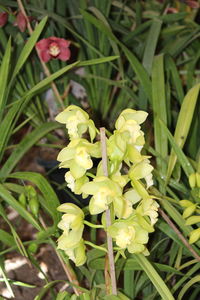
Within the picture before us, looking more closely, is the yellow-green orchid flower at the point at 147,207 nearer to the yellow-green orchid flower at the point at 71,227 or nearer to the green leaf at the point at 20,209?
the yellow-green orchid flower at the point at 71,227

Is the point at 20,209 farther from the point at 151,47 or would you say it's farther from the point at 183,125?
the point at 151,47

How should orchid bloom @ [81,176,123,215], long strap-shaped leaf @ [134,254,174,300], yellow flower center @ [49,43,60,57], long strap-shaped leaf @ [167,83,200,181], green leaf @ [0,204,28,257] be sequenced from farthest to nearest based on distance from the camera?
yellow flower center @ [49,43,60,57] < long strap-shaped leaf @ [167,83,200,181] < green leaf @ [0,204,28,257] < long strap-shaped leaf @ [134,254,174,300] < orchid bloom @ [81,176,123,215]

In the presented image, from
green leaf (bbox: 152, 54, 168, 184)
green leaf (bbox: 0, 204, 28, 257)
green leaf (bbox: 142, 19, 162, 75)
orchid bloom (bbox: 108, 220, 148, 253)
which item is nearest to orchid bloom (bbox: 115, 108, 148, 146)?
orchid bloom (bbox: 108, 220, 148, 253)

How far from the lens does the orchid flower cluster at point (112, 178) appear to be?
0.56m

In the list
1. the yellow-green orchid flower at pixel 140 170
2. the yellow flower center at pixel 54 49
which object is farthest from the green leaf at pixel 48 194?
the yellow flower center at pixel 54 49

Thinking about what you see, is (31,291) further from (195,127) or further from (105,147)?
(105,147)

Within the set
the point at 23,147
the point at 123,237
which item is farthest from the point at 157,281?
A: the point at 23,147

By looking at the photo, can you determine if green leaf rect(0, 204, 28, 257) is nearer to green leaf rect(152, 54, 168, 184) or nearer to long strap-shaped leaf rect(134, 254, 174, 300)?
long strap-shaped leaf rect(134, 254, 174, 300)

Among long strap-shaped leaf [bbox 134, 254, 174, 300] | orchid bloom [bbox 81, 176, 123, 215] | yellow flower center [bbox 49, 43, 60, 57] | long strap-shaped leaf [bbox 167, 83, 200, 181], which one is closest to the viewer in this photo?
orchid bloom [bbox 81, 176, 123, 215]

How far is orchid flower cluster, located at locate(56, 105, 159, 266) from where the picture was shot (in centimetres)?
56

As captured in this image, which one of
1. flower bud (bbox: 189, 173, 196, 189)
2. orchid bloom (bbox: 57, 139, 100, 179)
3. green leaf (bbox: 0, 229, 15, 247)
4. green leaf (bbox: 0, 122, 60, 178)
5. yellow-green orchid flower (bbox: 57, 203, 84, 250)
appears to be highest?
orchid bloom (bbox: 57, 139, 100, 179)

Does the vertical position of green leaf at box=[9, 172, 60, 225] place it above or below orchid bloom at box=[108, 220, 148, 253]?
below

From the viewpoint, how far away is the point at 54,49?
47.4 inches

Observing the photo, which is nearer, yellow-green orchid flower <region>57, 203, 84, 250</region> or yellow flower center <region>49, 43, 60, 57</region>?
yellow-green orchid flower <region>57, 203, 84, 250</region>
